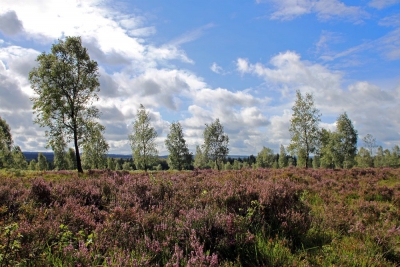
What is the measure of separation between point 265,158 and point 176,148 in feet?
241

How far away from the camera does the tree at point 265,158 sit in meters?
128

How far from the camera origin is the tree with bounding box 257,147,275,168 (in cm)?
12785

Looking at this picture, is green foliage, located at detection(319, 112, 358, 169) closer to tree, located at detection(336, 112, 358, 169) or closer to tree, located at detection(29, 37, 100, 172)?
tree, located at detection(336, 112, 358, 169)

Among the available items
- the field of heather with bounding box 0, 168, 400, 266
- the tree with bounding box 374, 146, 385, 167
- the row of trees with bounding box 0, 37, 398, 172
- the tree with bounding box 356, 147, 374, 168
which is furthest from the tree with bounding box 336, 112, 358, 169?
the field of heather with bounding box 0, 168, 400, 266

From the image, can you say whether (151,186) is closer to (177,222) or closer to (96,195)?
(96,195)

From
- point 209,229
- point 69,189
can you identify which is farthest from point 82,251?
point 69,189

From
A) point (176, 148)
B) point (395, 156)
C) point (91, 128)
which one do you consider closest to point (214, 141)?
point (176, 148)

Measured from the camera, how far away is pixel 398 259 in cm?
408

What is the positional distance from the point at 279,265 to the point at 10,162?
6603 cm

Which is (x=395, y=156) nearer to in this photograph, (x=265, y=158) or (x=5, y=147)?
(x=265, y=158)

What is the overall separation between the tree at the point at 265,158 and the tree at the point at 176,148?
6893 cm

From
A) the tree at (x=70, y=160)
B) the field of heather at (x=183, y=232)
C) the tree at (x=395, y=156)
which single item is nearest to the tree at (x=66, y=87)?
the field of heather at (x=183, y=232)

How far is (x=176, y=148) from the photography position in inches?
2709

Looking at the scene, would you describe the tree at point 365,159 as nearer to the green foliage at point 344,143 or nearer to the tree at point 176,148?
the green foliage at point 344,143
